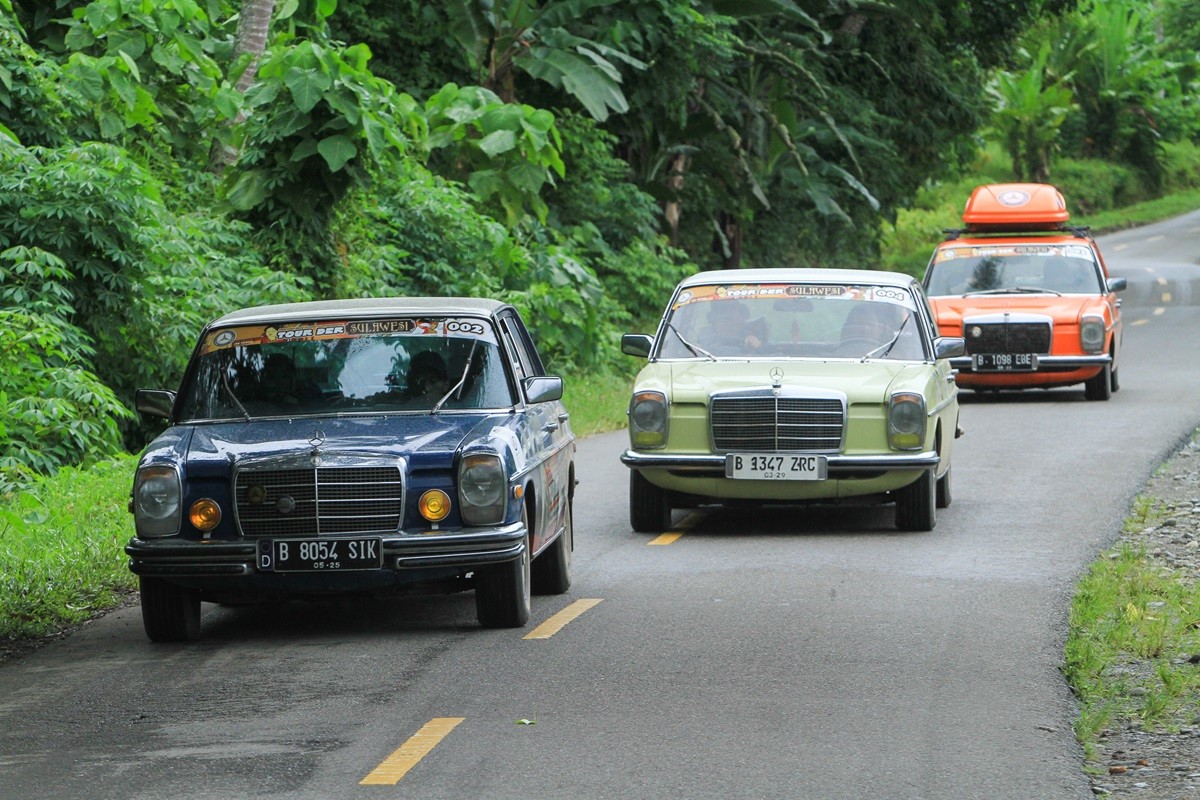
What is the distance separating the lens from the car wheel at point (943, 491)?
13.9m

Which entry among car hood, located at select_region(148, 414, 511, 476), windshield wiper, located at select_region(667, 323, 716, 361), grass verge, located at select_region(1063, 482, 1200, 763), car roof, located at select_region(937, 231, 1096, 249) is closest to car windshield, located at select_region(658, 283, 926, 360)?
windshield wiper, located at select_region(667, 323, 716, 361)

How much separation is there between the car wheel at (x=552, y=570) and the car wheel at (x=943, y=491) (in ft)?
13.5

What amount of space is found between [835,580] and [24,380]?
7.13 meters

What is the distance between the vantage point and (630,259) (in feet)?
95.9

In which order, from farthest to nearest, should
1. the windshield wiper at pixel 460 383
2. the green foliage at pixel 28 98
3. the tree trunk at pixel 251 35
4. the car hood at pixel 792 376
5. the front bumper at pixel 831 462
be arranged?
the tree trunk at pixel 251 35, the green foliage at pixel 28 98, the car hood at pixel 792 376, the front bumper at pixel 831 462, the windshield wiper at pixel 460 383

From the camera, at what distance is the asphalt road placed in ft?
21.3

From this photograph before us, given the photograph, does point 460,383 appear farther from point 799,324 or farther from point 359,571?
point 799,324

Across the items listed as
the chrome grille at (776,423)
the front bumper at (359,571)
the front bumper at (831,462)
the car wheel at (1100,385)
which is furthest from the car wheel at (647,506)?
the car wheel at (1100,385)

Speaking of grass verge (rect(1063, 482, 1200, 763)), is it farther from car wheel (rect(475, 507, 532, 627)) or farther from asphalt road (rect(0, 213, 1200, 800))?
car wheel (rect(475, 507, 532, 627))

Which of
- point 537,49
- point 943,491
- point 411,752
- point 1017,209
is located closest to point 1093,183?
point 1017,209

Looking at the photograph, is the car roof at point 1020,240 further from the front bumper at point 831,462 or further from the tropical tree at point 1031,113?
the tropical tree at point 1031,113

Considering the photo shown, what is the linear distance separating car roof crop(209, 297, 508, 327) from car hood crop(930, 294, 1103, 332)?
13.4 m

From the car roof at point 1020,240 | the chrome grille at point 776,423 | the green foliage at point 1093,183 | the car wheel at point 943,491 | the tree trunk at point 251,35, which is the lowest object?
the green foliage at point 1093,183

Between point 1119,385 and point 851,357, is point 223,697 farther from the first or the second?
point 1119,385
